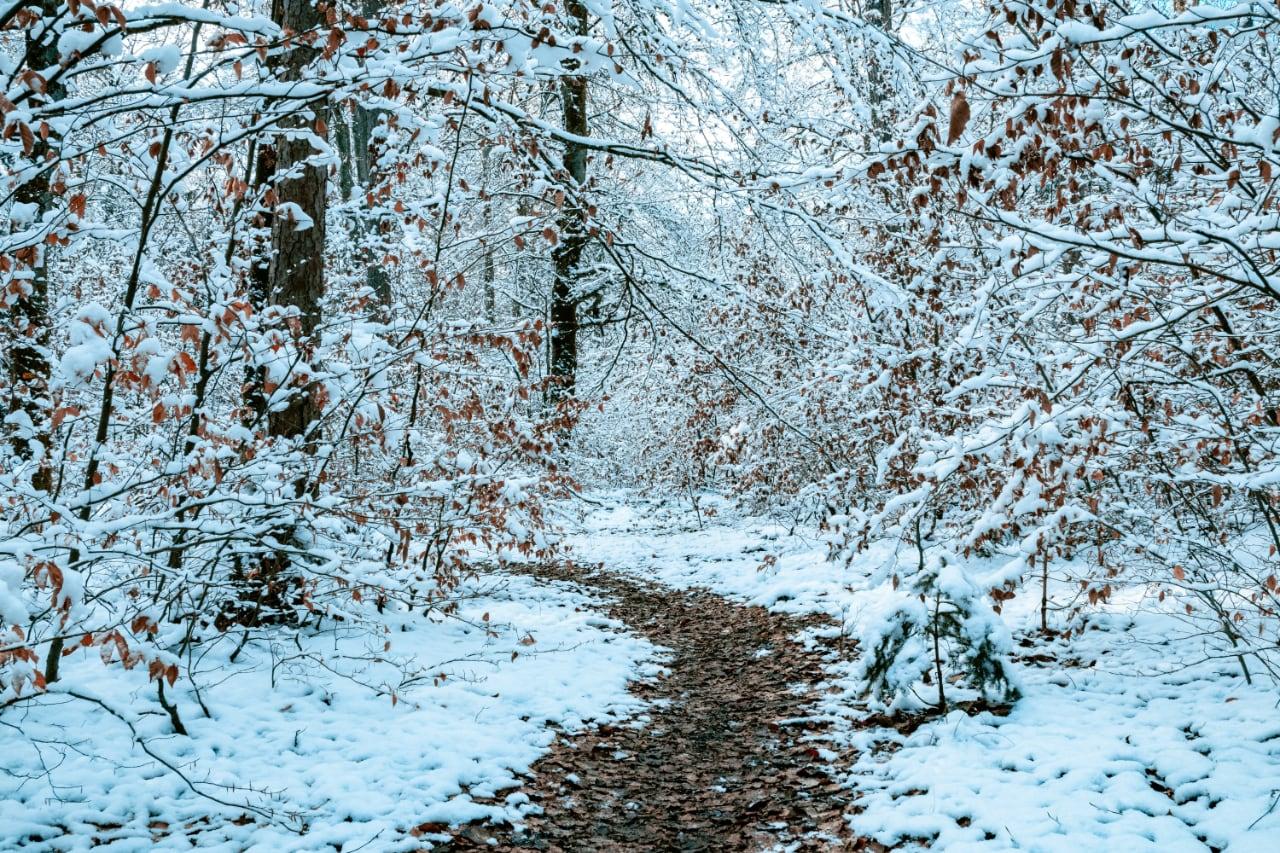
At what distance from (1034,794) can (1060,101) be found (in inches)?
141

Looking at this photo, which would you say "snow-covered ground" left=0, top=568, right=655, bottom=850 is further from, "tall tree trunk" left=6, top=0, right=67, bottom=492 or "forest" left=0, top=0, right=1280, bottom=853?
"tall tree trunk" left=6, top=0, right=67, bottom=492

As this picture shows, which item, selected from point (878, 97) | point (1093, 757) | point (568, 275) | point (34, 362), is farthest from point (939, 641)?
point (568, 275)

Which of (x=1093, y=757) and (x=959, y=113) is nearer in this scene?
(x=959, y=113)

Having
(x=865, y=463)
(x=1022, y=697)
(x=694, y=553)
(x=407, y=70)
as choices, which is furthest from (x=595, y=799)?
(x=694, y=553)

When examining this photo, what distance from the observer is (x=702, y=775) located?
18.3 feet

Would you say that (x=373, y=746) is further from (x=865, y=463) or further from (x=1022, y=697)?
(x=865, y=463)

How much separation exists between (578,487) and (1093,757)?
5.81m

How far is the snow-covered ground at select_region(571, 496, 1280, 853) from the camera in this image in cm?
401

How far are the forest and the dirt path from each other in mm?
38

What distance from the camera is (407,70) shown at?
394cm

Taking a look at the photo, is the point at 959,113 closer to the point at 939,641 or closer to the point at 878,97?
the point at 939,641

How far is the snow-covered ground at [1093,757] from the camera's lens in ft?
13.1

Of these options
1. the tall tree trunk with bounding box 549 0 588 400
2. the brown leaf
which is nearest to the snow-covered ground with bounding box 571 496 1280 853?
the brown leaf

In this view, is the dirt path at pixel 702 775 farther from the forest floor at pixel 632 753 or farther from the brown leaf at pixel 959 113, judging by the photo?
the brown leaf at pixel 959 113
